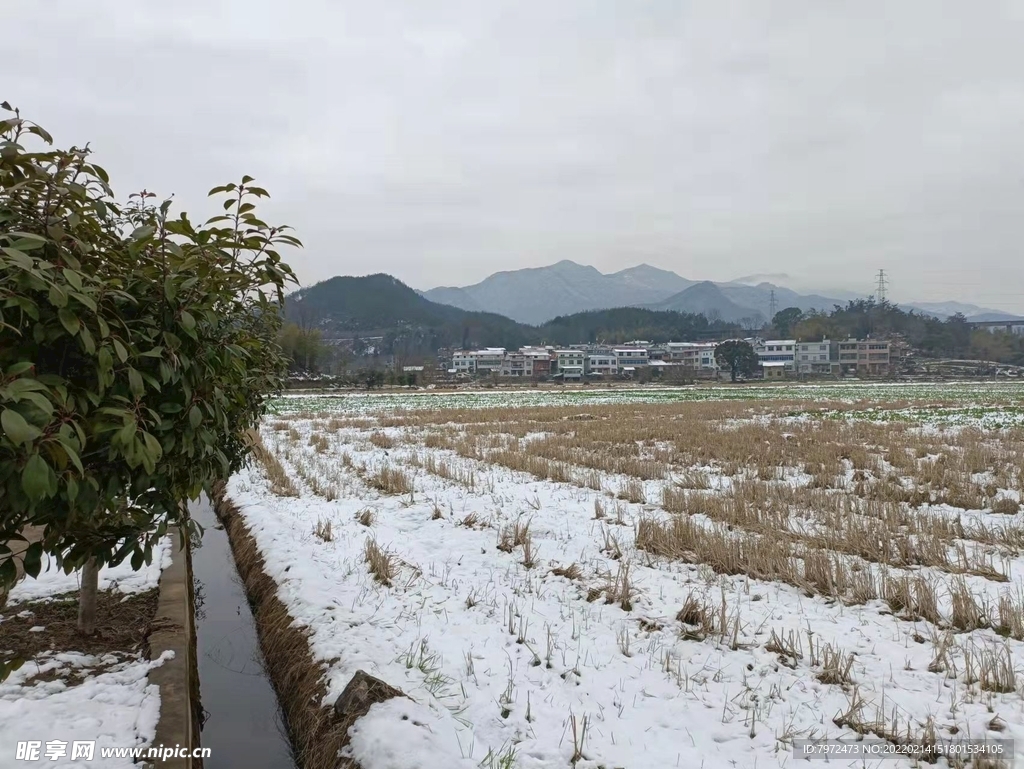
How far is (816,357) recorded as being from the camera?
350ft

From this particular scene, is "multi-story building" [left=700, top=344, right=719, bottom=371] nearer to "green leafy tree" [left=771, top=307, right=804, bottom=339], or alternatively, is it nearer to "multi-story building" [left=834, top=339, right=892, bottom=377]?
"multi-story building" [left=834, top=339, right=892, bottom=377]

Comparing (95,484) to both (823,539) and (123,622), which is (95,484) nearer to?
(123,622)

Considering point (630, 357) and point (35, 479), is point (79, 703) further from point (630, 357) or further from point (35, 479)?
point (630, 357)

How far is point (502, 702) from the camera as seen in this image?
139 inches

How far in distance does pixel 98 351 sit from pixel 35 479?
1.68 feet

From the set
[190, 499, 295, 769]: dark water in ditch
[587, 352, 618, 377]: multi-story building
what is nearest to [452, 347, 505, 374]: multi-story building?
[587, 352, 618, 377]: multi-story building

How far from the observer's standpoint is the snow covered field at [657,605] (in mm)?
3271

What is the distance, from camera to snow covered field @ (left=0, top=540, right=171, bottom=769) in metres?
2.92

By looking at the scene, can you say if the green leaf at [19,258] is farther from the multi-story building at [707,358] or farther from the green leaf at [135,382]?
the multi-story building at [707,358]

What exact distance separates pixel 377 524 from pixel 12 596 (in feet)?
12.2

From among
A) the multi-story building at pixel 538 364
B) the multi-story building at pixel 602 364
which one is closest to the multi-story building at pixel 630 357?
the multi-story building at pixel 602 364

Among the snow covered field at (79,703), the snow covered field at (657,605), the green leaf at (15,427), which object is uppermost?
the green leaf at (15,427)

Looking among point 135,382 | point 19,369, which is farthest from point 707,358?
point 19,369

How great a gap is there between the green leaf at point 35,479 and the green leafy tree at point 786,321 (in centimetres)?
14502
